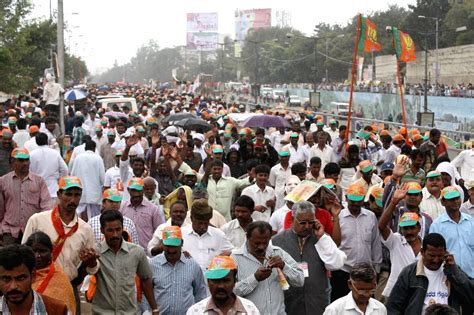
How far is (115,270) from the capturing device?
6.81 m

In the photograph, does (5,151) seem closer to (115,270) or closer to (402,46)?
(115,270)

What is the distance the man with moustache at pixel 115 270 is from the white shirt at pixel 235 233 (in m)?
1.86

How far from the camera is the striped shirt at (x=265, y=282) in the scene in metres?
6.58

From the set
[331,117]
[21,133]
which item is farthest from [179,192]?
[331,117]

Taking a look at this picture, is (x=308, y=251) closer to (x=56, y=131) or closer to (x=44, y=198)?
(x=44, y=198)

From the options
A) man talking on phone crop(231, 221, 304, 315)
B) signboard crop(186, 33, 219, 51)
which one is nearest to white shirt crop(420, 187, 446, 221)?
man talking on phone crop(231, 221, 304, 315)

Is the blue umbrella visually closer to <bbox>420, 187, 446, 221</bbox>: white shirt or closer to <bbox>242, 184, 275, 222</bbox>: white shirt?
<bbox>242, 184, 275, 222</bbox>: white shirt

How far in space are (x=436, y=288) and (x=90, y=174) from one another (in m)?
7.01

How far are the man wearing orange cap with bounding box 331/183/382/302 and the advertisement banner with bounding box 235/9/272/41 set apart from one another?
180 meters

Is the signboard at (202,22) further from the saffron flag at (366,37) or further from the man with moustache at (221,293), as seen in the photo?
the man with moustache at (221,293)

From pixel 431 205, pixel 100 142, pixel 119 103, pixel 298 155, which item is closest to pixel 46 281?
pixel 431 205

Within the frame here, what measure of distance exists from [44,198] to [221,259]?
14.1 feet

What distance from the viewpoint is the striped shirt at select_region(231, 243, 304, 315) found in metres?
6.58

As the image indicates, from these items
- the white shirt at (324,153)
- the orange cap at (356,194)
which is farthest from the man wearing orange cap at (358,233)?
the white shirt at (324,153)
